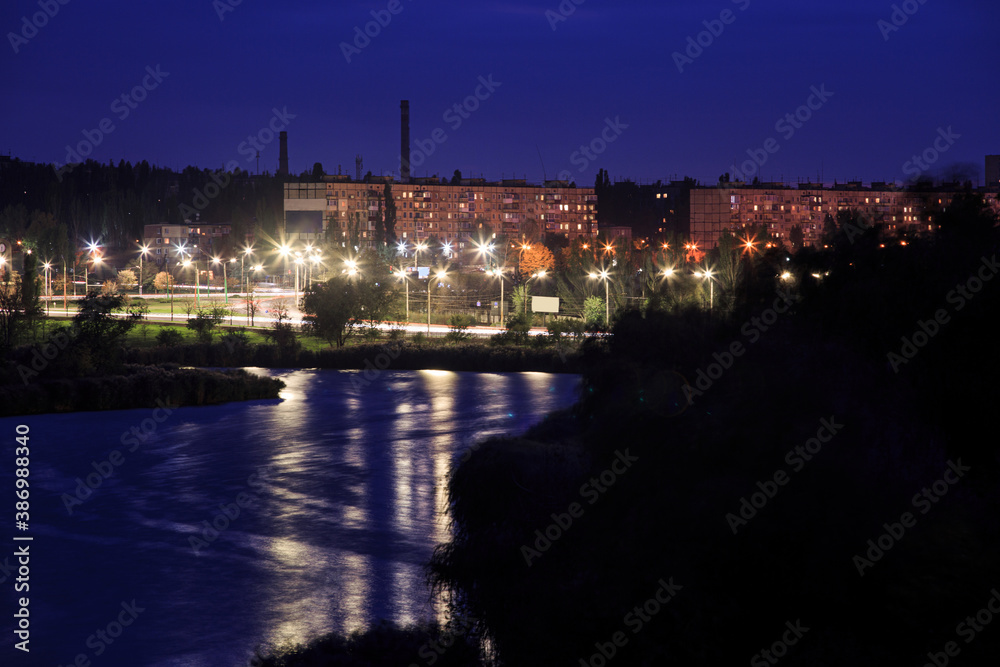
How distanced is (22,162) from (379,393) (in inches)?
6629

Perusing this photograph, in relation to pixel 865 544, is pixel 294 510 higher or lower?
lower

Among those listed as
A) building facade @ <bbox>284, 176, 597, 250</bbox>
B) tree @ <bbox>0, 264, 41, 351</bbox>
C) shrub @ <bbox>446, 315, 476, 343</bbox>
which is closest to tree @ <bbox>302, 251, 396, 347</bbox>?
shrub @ <bbox>446, 315, 476, 343</bbox>

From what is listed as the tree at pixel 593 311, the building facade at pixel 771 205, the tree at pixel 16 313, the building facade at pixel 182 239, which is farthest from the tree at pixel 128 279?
the building facade at pixel 771 205

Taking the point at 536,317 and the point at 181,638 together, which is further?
the point at 536,317

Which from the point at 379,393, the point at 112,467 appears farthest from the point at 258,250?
the point at 112,467

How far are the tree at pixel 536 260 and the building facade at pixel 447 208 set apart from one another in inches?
1134

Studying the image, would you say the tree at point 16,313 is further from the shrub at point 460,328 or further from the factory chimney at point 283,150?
the factory chimney at point 283,150

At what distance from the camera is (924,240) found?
470 inches

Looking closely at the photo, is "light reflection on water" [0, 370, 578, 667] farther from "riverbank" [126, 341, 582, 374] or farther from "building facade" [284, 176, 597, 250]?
"building facade" [284, 176, 597, 250]

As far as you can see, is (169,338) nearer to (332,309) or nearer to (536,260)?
(332,309)

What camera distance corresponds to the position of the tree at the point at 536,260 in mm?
82562

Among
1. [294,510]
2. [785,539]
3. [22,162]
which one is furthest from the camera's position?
[22,162]

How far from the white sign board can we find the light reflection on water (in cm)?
2016

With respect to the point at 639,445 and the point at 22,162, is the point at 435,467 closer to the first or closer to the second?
the point at 639,445
